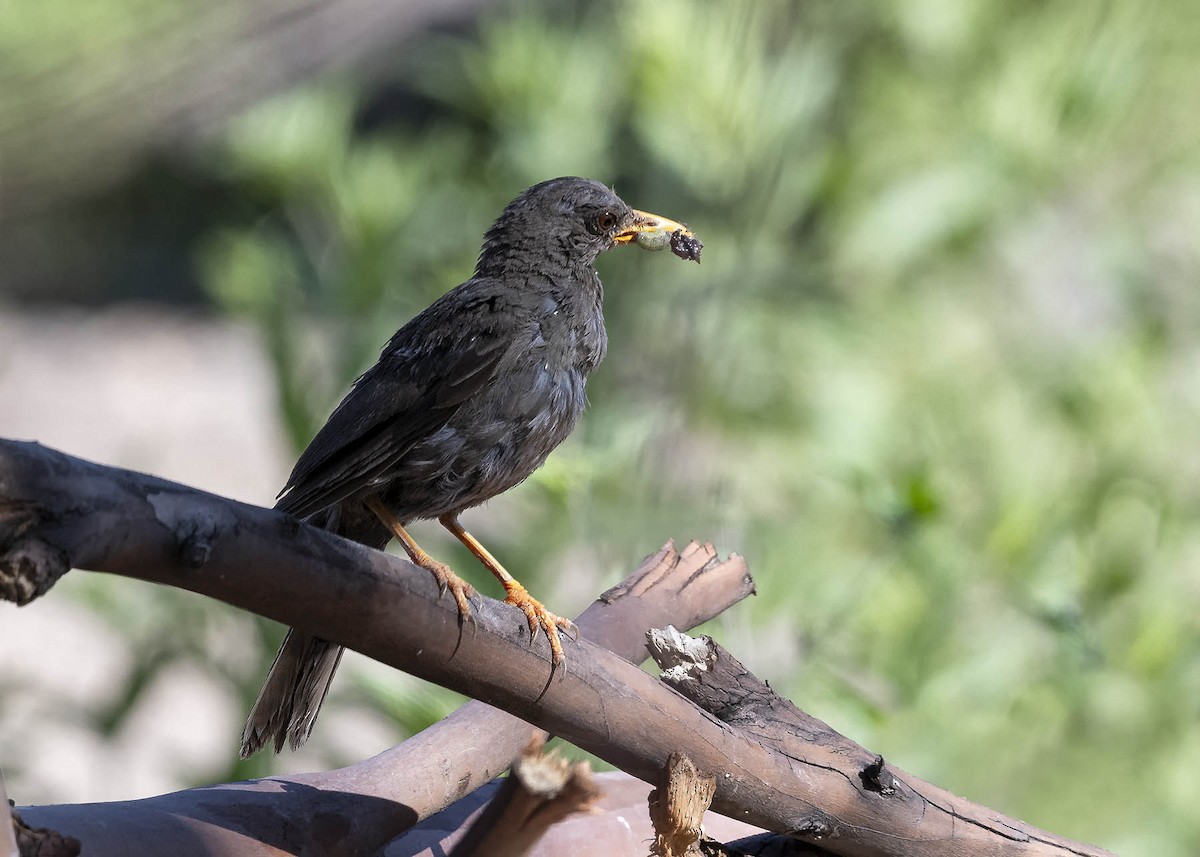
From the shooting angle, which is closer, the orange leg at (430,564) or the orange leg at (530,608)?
the orange leg at (430,564)

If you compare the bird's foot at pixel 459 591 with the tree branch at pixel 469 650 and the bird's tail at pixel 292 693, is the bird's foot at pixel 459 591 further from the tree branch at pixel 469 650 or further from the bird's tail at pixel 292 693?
the bird's tail at pixel 292 693

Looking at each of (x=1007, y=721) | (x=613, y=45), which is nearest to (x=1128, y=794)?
(x=1007, y=721)

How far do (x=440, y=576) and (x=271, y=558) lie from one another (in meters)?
0.44

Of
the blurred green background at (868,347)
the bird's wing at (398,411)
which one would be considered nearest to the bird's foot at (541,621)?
the bird's wing at (398,411)

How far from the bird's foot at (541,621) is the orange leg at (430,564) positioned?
13 cm

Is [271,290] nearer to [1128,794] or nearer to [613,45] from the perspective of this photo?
[613,45]

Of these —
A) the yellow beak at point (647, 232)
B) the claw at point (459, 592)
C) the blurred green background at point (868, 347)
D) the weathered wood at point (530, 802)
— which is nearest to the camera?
the weathered wood at point (530, 802)

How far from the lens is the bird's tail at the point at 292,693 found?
275cm

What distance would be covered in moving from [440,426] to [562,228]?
630mm

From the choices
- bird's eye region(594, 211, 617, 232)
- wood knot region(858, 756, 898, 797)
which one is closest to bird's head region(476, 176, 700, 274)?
bird's eye region(594, 211, 617, 232)

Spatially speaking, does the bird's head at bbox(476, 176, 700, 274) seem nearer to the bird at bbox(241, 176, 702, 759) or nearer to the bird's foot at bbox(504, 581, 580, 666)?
the bird at bbox(241, 176, 702, 759)

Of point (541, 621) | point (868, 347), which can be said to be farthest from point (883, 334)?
point (541, 621)

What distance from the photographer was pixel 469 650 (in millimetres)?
2023

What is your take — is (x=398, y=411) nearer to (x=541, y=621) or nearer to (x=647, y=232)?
(x=541, y=621)
